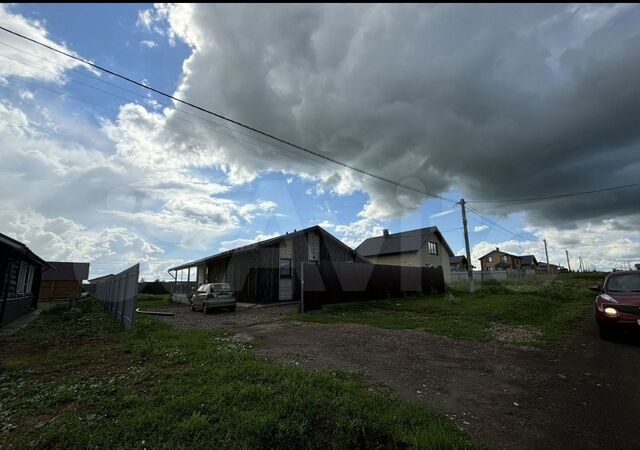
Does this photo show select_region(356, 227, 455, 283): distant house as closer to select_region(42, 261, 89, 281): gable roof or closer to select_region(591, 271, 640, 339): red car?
select_region(591, 271, 640, 339): red car

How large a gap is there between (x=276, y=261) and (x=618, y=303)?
1555 cm

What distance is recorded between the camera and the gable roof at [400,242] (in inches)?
1342

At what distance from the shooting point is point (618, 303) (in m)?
7.52

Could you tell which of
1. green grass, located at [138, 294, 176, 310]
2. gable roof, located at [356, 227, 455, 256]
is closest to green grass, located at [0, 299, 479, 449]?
green grass, located at [138, 294, 176, 310]

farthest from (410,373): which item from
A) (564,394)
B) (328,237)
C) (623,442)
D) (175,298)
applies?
(175,298)

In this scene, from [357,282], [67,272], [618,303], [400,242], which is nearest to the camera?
[618,303]

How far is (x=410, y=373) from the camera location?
5.67 metres

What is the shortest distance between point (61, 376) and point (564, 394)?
820 centimetres

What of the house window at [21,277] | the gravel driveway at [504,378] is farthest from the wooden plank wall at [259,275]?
the house window at [21,277]

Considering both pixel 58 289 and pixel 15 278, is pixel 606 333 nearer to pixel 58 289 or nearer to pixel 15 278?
pixel 15 278

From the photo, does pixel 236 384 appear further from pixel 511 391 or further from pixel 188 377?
pixel 511 391

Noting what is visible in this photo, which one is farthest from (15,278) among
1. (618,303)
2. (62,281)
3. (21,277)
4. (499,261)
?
(499,261)

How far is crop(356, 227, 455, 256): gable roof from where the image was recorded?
34094 mm

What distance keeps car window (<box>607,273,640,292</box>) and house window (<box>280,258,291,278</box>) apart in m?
15.2
